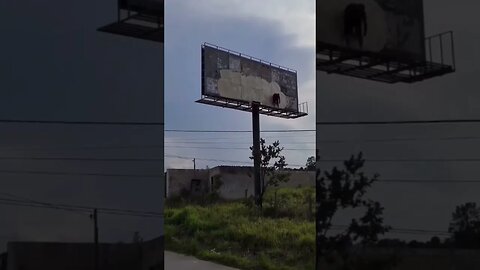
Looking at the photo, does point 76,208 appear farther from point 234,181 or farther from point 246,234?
point 234,181

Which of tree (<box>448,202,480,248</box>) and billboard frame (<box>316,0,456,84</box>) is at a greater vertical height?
billboard frame (<box>316,0,456,84</box>)

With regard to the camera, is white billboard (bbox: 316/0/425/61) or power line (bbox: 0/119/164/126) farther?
white billboard (bbox: 316/0/425/61)

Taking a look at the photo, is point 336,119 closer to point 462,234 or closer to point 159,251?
point 462,234

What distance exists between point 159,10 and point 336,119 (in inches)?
30.2

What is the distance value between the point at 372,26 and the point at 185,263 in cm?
230

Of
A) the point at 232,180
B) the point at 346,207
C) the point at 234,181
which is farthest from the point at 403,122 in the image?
the point at 234,181

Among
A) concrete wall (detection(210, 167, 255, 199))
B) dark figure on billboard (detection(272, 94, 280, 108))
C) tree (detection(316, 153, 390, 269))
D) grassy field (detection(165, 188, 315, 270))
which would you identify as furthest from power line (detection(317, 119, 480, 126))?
concrete wall (detection(210, 167, 255, 199))

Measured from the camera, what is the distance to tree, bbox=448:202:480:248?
2.16 metres

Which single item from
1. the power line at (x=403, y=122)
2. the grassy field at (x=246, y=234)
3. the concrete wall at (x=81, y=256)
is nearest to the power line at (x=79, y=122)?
the concrete wall at (x=81, y=256)

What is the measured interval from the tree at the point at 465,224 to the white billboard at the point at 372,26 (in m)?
0.57

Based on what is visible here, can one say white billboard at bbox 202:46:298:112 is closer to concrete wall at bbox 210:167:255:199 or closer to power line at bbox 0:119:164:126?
concrete wall at bbox 210:167:255:199

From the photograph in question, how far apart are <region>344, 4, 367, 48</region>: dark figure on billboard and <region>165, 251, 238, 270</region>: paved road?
199 centimetres

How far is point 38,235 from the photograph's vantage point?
6.82 feet

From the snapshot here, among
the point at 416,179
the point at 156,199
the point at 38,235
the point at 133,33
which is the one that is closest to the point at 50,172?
the point at 38,235
